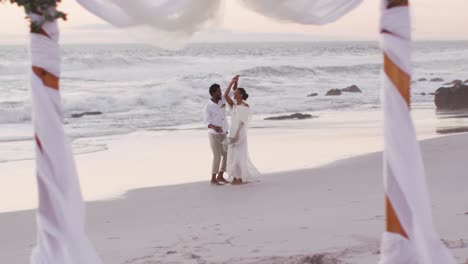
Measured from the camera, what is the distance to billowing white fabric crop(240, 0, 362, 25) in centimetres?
743

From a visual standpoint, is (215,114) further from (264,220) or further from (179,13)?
(179,13)

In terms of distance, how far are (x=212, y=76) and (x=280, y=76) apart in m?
5.32

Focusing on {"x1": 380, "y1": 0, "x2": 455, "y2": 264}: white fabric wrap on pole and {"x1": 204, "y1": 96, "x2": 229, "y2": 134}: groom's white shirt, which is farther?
{"x1": 204, "y1": 96, "x2": 229, "y2": 134}: groom's white shirt

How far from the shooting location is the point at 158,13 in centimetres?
734

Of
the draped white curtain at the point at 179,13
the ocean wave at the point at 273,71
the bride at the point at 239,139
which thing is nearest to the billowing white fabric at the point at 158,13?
the draped white curtain at the point at 179,13

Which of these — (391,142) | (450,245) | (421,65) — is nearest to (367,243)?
(450,245)

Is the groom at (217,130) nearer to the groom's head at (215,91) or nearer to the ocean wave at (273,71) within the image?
the groom's head at (215,91)

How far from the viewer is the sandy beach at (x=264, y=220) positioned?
9.84 m

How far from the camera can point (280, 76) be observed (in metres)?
54.5

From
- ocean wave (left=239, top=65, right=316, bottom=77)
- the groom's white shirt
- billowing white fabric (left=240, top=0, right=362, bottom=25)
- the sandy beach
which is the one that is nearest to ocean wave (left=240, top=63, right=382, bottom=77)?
ocean wave (left=239, top=65, right=316, bottom=77)

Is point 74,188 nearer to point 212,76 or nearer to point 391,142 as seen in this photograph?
point 391,142

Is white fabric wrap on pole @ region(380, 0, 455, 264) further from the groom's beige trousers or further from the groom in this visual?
the groom's beige trousers

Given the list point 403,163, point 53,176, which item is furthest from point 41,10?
point 403,163

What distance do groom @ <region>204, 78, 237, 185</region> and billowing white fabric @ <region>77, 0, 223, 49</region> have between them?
27.4 feet
